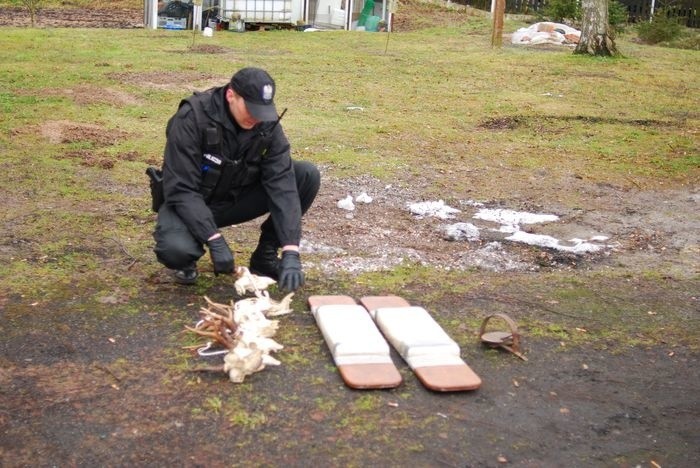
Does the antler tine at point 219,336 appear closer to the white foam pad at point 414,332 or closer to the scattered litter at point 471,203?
the white foam pad at point 414,332

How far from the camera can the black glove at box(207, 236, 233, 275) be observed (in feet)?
14.5

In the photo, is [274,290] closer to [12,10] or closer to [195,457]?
[195,457]

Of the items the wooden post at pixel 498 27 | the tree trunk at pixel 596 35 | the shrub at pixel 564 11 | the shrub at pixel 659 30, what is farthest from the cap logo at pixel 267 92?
the shrub at pixel 659 30

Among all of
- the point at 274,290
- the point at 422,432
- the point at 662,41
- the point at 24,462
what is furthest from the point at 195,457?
the point at 662,41

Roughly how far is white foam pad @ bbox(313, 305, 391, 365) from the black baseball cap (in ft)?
3.31

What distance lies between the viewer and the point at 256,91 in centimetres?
432

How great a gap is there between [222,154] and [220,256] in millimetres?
537

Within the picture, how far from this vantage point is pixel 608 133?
9.67 metres

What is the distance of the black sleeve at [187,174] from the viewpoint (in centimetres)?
447

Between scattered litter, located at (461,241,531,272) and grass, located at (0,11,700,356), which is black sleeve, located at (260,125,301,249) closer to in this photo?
grass, located at (0,11,700,356)

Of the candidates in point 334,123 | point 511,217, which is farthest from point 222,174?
point 334,123

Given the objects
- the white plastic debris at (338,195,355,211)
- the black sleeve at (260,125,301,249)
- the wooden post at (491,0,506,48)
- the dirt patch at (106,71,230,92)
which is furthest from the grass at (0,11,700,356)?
the white plastic debris at (338,195,355,211)

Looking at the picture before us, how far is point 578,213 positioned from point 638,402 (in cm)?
314

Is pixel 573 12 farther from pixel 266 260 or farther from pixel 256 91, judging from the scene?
pixel 256 91
